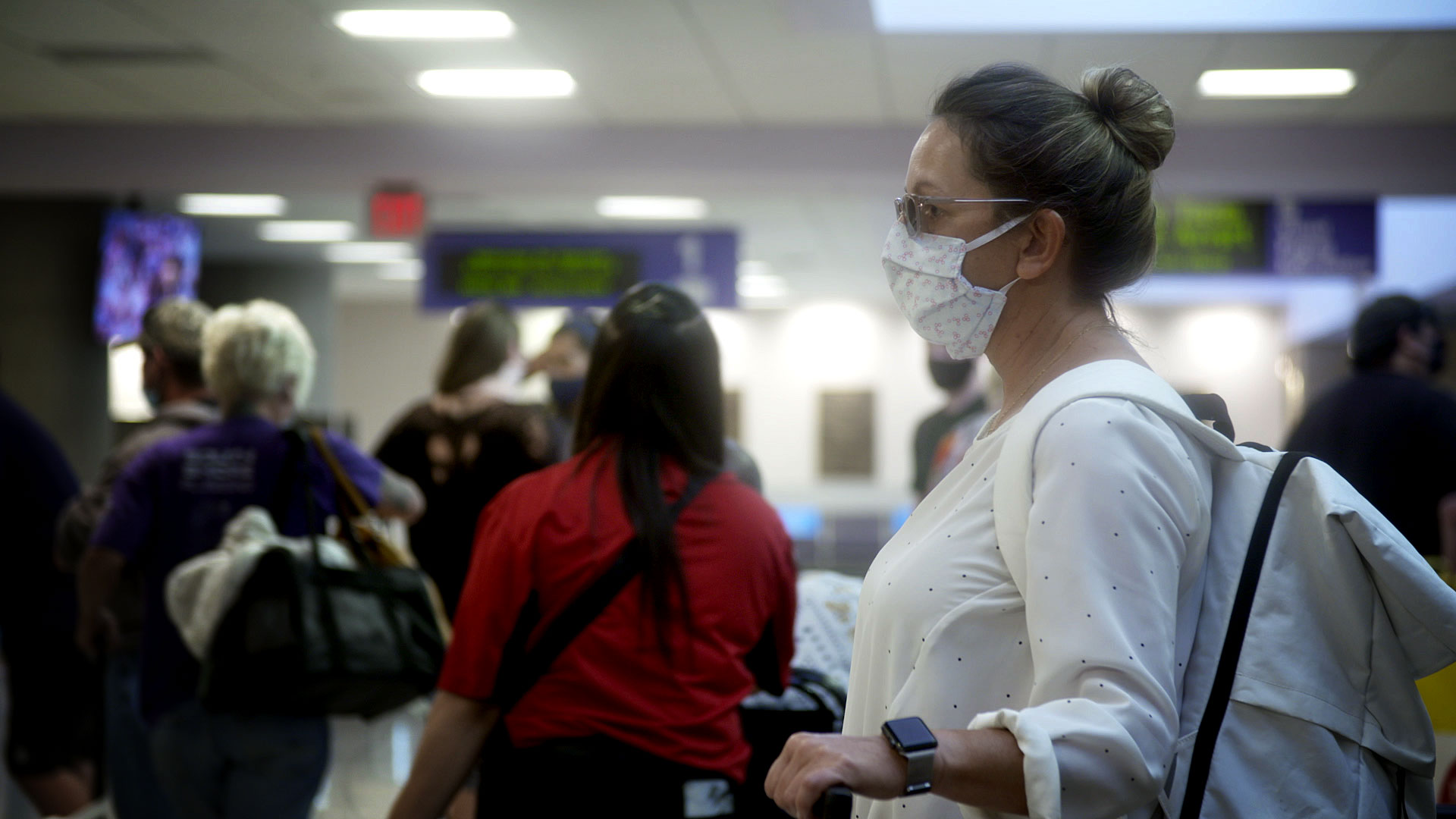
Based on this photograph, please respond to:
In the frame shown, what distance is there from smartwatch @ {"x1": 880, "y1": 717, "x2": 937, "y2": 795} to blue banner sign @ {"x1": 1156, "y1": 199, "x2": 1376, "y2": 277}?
6780 millimetres

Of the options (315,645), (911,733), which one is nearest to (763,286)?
(315,645)

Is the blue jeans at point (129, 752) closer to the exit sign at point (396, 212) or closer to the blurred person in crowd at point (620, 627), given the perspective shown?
the blurred person in crowd at point (620, 627)

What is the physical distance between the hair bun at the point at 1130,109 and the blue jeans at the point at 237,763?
2.04 m

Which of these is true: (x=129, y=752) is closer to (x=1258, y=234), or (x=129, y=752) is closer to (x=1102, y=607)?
(x=1102, y=607)

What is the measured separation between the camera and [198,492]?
2.69 meters

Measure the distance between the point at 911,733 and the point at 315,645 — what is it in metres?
1.70

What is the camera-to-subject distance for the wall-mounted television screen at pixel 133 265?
27.5ft

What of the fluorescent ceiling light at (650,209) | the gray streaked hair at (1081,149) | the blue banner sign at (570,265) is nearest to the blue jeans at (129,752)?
the gray streaked hair at (1081,149)

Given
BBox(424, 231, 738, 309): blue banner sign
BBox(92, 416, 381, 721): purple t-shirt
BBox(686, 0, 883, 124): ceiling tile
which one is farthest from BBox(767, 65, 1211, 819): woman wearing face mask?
BBox(424, 231, 738, 309): blue banner sign

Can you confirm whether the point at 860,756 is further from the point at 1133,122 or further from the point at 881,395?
the point at 881,395

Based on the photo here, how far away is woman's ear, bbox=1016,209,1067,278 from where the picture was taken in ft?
3.76

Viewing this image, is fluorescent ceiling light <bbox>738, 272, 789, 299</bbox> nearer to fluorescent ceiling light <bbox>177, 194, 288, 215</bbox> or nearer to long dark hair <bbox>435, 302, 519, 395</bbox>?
fluorescent ceiling light <bbox>177, 194, 288, 215</bbox>

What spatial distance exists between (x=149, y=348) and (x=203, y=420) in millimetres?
377

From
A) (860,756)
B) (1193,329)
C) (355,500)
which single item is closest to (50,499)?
(355,500)
